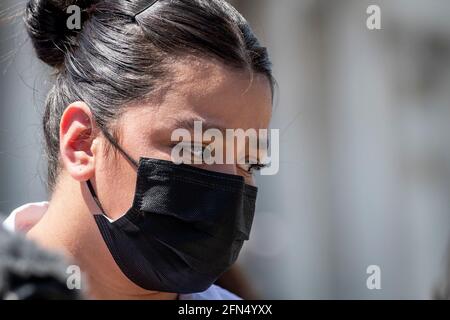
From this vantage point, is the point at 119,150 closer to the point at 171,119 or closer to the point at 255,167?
the point at 171,119

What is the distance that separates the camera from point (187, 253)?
2176 millimetres

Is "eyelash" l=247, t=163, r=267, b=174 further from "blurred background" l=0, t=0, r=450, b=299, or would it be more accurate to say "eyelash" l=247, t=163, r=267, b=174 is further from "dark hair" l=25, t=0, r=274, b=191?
"blurred background" l=0, t=0, r=450, b=299

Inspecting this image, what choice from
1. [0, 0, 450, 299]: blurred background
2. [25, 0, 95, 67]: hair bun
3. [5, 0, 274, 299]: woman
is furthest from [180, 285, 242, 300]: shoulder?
[0, 0, 450, 299]: blurred background

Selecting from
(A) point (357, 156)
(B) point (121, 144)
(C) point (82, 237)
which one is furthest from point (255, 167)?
(A) point (357, 156)

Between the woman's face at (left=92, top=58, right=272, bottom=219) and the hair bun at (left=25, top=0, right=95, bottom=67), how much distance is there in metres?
0.37

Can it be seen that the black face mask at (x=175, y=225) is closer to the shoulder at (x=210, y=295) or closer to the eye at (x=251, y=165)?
the eye at (x=251, y=165)

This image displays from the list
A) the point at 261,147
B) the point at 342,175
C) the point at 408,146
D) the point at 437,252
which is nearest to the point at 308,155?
the point at 342,175

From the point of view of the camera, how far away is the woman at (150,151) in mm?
2137

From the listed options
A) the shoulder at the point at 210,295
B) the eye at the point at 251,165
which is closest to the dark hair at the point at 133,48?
the eye at the point at 251,165

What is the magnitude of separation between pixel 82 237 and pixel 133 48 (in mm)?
542

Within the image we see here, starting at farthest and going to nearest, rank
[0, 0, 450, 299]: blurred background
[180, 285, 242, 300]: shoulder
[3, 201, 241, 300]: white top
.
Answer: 1. [0, 0, 450, 299]: blurred background
2. [180, 285, 242, 300]: shoulder
3. [3, 201, 241, 300]: white top

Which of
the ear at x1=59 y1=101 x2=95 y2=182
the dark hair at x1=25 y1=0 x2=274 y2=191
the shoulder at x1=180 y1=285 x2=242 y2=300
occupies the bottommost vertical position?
the shoulder at x1=180 y1=285 x2=242 y2=300

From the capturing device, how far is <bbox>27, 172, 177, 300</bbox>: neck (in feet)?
7.13

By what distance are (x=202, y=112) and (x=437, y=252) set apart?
4017mm
